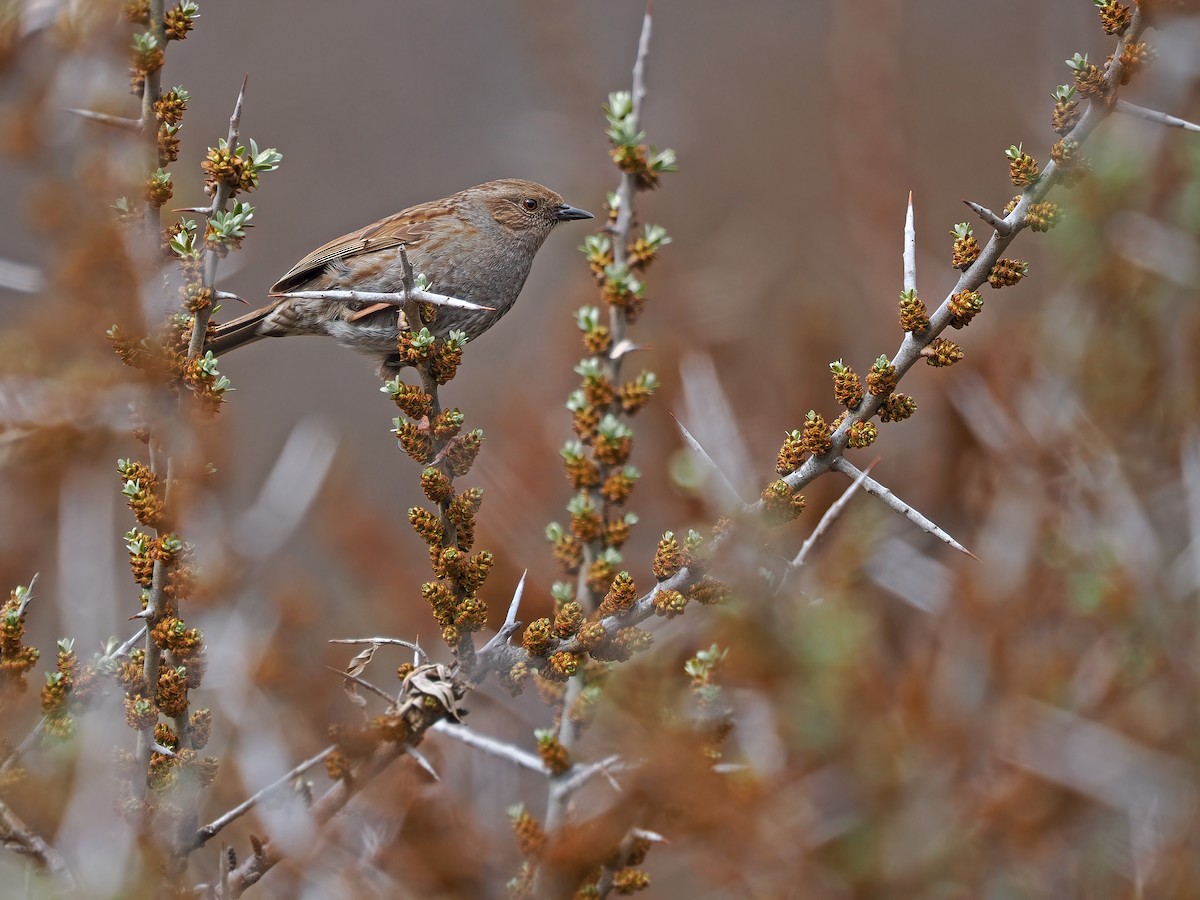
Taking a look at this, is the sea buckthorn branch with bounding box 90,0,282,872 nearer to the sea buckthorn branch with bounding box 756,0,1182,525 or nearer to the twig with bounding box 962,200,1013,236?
the sea buckthorn branch with bounding box 756,0,1182,525

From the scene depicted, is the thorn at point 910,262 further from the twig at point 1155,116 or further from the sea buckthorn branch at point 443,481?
the sea buckthorn branch at point 443,481

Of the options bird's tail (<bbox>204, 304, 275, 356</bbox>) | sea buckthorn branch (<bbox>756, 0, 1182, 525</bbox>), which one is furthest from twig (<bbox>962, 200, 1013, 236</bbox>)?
bird's tail (<bbox>204, 304, 275, 356</bbox>)

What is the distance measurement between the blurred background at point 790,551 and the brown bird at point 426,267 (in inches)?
19.3

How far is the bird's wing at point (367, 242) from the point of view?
4.70 m

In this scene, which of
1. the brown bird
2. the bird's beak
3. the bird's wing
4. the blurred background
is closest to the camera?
the blurred background

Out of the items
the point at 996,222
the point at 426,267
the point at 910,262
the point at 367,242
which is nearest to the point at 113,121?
the point at 910,262

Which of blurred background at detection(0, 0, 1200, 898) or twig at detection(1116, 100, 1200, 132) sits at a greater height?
twig at detection(1116, 100, 1200, 132)

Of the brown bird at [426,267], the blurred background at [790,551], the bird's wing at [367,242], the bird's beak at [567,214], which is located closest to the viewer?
the blurred background at [790,551]

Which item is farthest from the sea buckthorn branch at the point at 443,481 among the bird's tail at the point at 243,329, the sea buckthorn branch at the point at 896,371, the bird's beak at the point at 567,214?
the bird's beak at the point at 567,214

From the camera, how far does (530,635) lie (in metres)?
2.47

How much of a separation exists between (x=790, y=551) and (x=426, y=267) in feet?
7.31

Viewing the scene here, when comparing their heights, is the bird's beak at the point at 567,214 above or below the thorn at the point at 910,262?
below

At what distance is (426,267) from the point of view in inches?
180

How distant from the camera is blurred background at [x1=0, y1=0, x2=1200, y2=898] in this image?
2096 mm
